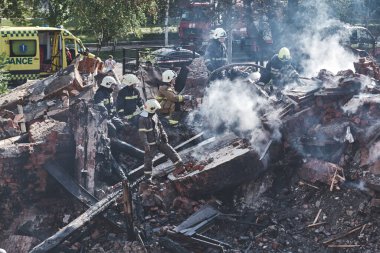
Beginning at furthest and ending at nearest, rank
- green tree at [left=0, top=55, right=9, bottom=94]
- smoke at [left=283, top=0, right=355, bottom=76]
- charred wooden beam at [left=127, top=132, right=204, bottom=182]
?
smoke at [left=283, top=0, right=355, bottom=76], green tree at [left=0, top=55, right=9, bottom=94], charred wooden beam at [left=127, top=132, right=204, bottom=182]

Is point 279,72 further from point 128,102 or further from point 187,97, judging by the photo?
point 128,102

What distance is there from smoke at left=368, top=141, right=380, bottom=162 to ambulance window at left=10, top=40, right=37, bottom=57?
13941 mm

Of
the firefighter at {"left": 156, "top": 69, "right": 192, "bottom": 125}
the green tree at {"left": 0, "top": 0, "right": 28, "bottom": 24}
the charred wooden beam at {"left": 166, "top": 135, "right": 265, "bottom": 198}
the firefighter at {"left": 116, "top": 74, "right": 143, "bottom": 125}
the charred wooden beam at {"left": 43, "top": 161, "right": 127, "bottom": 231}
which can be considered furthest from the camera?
the green tree at {"left": 0, "top": 0, "right": 28, "bottom": 24}

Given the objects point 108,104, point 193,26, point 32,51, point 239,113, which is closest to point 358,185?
point 239,113

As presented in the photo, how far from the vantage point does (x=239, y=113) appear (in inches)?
456

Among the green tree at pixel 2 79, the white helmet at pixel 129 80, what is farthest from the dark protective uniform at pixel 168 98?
the green tree at pixel 2 79

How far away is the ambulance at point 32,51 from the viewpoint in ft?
65.7

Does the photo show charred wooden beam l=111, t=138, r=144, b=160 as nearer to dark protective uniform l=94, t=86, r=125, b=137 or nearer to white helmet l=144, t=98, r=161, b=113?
dark protective uniform l=94, t=86, r=125, b=137

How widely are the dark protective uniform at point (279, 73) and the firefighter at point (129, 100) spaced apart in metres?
3.12

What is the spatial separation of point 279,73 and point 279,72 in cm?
3

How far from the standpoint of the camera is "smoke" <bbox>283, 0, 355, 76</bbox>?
16.9m

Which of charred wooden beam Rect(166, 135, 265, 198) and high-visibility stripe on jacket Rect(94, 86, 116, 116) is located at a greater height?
high-visibility stripe on jacket Rect(94, 86, 116, 116)

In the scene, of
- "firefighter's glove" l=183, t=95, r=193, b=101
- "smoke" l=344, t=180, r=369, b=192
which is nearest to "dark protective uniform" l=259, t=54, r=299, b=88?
"firefighter's glove" l=183, t=95, r=193, b=101

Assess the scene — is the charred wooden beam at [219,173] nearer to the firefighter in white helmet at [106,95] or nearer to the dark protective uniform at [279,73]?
the firefighter in white helmet at [106,95]
